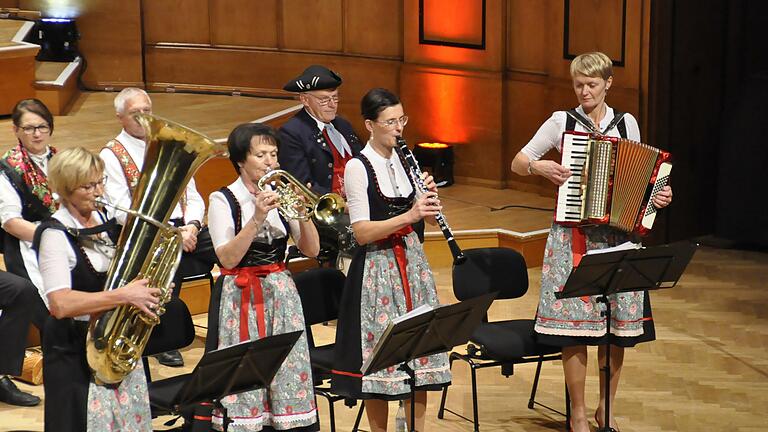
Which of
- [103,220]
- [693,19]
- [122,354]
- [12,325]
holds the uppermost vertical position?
[693,19]

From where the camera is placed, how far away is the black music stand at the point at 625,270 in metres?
4.45

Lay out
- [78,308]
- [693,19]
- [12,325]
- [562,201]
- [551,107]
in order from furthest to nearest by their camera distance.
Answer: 1. [551,107]
2. [693,19]
3. [12,325]
4. [562,201]
5. [78,308]

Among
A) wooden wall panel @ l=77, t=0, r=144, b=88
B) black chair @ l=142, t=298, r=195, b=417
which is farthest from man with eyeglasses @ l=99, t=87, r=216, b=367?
wooden wall panel @ l=77, t=0, r=144, b=88

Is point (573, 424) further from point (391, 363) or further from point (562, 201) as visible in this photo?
point (391, 363)

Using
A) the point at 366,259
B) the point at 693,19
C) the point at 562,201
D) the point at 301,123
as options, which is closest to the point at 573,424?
the point at 562,201

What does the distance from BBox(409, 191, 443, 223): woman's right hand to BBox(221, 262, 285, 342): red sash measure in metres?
0.59

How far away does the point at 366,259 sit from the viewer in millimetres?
4402

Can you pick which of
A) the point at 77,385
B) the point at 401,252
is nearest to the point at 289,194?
the point at 401,252

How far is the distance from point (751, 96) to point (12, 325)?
Answer: 5205 mm

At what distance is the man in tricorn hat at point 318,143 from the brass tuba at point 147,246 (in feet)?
6.34

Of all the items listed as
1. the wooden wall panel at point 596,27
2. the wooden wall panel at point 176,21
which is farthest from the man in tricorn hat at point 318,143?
the wooden wall panel at point 176,21

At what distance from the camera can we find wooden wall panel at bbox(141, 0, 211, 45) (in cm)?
1027

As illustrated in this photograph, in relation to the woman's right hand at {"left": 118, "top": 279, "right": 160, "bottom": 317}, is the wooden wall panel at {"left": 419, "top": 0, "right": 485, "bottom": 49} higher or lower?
higher

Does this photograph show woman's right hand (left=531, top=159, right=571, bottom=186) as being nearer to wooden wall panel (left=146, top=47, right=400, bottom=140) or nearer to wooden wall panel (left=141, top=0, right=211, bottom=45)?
wooden wall panel (left=146, top=47, right=400, bottom=140)
